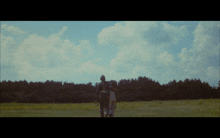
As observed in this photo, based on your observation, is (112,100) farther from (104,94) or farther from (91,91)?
(91,91)

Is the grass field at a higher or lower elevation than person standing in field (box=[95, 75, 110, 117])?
lower

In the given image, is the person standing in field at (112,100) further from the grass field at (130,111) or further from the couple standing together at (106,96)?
the grass field at (130,111)

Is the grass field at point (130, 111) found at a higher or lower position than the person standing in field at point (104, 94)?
lower

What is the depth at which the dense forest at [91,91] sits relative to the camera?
2827 centimetres

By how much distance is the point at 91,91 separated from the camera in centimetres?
3297

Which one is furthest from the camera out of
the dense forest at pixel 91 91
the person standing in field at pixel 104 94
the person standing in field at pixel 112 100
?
the dense forest at pixel 91 91

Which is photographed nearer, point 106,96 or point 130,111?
point 106,96

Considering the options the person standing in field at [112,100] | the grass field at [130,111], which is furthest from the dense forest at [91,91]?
the person standing in field at [112,100]

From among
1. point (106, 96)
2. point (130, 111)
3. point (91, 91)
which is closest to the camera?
point (106, 96)

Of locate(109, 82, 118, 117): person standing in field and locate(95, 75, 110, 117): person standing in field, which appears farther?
locate(95, 75, 110, 117): person standing in field

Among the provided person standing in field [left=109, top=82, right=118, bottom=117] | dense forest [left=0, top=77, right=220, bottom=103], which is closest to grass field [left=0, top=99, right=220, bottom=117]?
person standing in field [left=109, top=82, right=118, bottom=117]

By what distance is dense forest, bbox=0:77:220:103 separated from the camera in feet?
92.7

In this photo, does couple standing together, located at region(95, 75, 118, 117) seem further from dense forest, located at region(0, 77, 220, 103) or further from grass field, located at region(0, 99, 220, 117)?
dense forest, located at region(0, 77, 220, 103)

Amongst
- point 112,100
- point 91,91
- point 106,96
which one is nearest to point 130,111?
point 112,100
